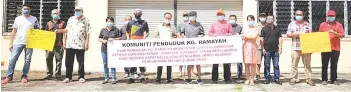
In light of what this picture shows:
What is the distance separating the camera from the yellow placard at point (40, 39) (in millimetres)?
9133

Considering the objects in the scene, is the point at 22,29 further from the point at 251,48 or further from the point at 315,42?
the point at 315,42

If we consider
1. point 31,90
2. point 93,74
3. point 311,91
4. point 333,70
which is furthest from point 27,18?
point 333,70

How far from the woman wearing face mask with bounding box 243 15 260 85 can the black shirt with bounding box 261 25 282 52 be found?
A: 231mm

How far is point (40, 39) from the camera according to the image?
9258mm

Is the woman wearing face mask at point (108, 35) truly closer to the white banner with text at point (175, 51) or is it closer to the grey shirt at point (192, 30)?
the white banner with text at point (175, 51)

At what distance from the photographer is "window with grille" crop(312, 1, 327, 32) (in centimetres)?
1231

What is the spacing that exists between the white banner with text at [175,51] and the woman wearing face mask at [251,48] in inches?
4.7

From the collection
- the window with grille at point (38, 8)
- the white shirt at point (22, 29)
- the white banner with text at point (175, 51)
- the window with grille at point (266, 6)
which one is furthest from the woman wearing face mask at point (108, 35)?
the window with grille at point (266, 6)

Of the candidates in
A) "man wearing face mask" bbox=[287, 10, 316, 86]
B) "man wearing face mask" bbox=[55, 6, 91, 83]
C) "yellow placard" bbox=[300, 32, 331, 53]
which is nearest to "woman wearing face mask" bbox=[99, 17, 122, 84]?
"man wearing face mask" bbox=[55, 6, 91, 83]

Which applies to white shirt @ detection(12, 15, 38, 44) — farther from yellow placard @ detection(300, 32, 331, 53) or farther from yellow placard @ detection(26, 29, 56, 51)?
yellow placard @ detection(300, 32, 331, 53)

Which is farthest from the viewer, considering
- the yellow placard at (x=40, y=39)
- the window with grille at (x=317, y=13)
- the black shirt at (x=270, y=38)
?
the window with grille at (x=317, y=13)

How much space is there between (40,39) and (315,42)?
5595 mm

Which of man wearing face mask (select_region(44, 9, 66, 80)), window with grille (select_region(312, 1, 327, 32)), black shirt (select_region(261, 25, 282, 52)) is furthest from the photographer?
window with grille (select_region(312, 1, 327, 32))

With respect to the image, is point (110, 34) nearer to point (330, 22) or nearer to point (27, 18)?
point (27, 18)
